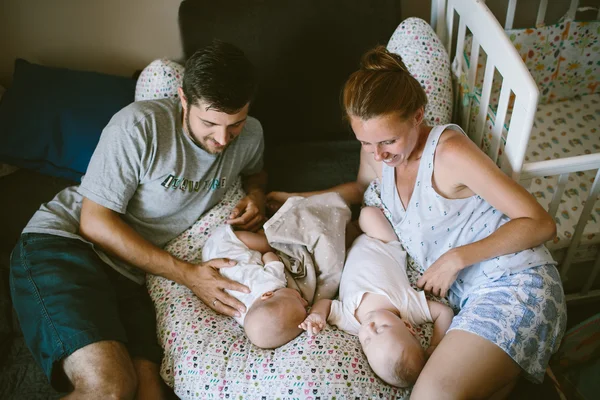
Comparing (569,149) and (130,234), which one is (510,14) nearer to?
(569,149)

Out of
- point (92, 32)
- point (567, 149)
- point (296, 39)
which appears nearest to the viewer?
point (296, 39)

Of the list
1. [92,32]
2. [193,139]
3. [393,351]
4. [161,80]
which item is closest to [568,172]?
[393,351]

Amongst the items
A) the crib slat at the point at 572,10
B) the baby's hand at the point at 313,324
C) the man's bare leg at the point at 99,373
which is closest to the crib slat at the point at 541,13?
the crib slat at the point at 572,10

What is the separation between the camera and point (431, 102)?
1.92 metres

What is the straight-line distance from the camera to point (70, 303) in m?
1.50

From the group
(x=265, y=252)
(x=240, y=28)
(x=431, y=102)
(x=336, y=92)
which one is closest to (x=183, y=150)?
(x=265, y=252)

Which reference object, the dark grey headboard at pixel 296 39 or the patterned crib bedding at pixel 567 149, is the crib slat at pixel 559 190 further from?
the dark grey headboard at pixel 296 39

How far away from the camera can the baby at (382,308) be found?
134 cm

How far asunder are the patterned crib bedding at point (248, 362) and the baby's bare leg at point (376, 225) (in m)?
0.35

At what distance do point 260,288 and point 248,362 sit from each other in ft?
0.77

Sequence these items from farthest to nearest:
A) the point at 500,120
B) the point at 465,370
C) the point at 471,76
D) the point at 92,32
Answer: the point at 92,32 → the point at 471,76 → the point at 500,120 → the point at 465,370

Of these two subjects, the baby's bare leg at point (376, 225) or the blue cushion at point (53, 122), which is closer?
the baby's bare leg at point (376, 225)

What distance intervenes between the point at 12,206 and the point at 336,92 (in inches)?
57.9

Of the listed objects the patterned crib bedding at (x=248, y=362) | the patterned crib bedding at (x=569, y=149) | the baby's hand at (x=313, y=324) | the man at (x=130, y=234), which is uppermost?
the man at (x=130, y=234)
